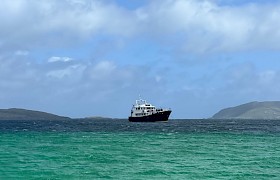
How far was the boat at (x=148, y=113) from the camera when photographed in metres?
182

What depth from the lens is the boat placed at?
182 m

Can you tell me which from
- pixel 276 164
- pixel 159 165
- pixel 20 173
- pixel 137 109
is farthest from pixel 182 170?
pixel 137 109

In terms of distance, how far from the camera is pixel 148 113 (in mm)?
185250

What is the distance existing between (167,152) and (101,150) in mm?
8392

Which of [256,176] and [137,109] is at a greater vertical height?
[137,109]

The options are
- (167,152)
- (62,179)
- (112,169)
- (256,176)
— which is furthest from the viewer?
(167,152)

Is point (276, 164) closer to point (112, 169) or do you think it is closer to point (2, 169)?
point (112, 169)

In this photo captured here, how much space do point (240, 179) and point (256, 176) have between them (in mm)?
2056

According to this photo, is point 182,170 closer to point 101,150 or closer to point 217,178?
point 217,178

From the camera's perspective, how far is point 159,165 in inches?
1665

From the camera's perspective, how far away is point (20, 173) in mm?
36844

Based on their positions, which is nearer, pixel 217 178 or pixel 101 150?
pixel 217 178

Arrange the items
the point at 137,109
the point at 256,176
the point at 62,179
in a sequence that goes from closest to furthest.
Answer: the point at 62,179 → the point at 256,176 → the point at 137,109

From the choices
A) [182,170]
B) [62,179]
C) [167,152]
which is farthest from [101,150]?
[62,179]
